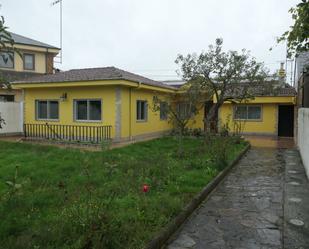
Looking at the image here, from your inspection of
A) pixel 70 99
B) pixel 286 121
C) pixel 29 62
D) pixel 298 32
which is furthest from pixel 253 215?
pixel 29 62

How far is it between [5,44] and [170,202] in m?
3.61

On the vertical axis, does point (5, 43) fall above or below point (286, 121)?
above

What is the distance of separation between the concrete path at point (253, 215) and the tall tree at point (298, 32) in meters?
2.92

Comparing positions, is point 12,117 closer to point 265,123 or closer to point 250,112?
point 250,112

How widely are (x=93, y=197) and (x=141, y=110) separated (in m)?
11.7

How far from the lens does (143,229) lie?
14.4 feet

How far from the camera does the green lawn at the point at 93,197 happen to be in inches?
158

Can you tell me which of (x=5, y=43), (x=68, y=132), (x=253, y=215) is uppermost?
(x=5, y=43)

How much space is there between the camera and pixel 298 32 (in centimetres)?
524

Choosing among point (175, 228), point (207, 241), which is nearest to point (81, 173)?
point (175, 228)

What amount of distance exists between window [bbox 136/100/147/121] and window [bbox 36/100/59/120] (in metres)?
4.11

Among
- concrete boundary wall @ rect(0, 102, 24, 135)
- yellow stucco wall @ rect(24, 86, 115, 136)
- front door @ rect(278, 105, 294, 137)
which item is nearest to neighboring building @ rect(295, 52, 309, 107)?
yellow stucco wall @ rect(24, 86, 115, 136)

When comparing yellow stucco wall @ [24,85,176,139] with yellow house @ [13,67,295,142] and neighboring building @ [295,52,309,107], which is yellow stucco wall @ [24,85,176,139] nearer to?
yellow house @ [13,67,295,142]

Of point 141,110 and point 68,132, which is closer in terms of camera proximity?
point 68,132
